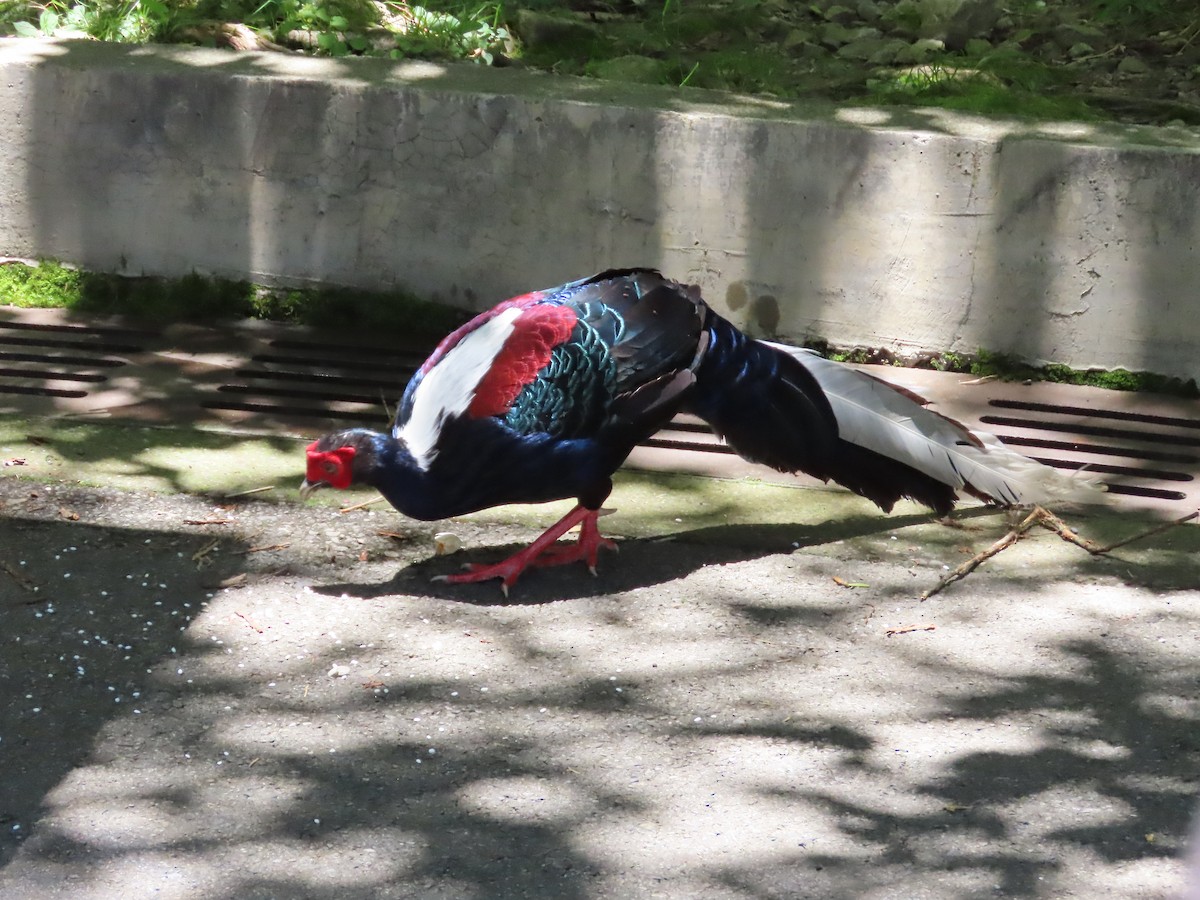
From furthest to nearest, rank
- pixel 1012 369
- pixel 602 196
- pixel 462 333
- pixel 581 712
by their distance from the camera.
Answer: pixel 602 196 < pixel 1012 369 < pixel 462 333 < pixel 581 712

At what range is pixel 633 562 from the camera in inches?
172

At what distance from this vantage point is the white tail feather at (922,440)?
436 cm

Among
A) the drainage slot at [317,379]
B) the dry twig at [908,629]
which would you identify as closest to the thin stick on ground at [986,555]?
the dry twig at [908,629]

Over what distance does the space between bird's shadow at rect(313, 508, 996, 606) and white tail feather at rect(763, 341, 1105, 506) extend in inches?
9.5

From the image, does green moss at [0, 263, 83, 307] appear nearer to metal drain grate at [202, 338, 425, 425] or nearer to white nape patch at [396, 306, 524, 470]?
metal drain grate at [202, 338, 425, 425]

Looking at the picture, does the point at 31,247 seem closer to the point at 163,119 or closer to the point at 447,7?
the point at 163,119

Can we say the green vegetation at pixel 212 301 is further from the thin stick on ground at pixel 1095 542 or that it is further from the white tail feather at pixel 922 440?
the thin stick on ground at pixel 1095 542

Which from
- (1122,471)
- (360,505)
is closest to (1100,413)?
(1122,471)

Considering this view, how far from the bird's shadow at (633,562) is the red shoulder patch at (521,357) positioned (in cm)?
58

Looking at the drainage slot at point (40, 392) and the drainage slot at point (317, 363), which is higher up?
the drainage slot at point (317, 363)

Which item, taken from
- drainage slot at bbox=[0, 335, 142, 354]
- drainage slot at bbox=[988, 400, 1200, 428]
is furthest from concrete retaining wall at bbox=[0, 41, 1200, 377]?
drainage slot at bbox=[0, 335, 142, 354]

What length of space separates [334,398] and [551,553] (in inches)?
55.8

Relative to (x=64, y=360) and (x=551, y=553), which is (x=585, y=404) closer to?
(x=551, y=553)

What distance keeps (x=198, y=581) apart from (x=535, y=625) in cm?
102
